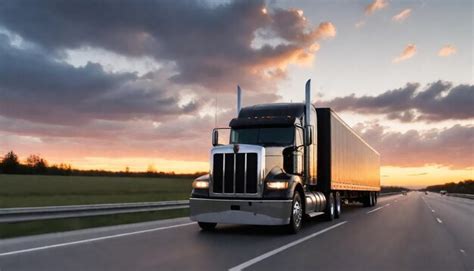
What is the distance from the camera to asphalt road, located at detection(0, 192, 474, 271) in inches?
324

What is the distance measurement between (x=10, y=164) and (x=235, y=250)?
95092 millimetres

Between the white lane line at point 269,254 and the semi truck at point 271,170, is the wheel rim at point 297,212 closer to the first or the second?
the semi truck at point 271,170

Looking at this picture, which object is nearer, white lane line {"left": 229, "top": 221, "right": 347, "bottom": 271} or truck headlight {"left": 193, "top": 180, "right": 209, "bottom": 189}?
white lane line {"left": 229, "top": 221, "right": 347, "bottom": 271}

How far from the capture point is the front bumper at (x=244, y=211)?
1241cm

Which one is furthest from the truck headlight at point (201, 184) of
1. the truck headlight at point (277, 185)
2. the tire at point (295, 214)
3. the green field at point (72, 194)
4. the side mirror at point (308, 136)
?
the green field at point (72, 194)

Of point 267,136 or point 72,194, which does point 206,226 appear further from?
point 72,194

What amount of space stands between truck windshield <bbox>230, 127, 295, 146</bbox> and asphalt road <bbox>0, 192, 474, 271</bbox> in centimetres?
252

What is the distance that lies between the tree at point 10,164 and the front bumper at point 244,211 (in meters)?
90.7

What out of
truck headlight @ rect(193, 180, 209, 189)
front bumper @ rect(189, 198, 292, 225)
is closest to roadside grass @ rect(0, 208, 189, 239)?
truck headlight @ rect(193, 180, 209, 189)

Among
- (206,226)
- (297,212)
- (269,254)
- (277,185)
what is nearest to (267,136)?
(277,185)

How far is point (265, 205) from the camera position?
1246 cm

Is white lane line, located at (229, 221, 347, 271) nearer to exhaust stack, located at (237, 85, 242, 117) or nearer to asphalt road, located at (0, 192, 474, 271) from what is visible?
asphalt road, located at (0, 192, 474, 271)

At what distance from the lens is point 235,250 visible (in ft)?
32.6

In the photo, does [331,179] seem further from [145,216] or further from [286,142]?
[145,216]
